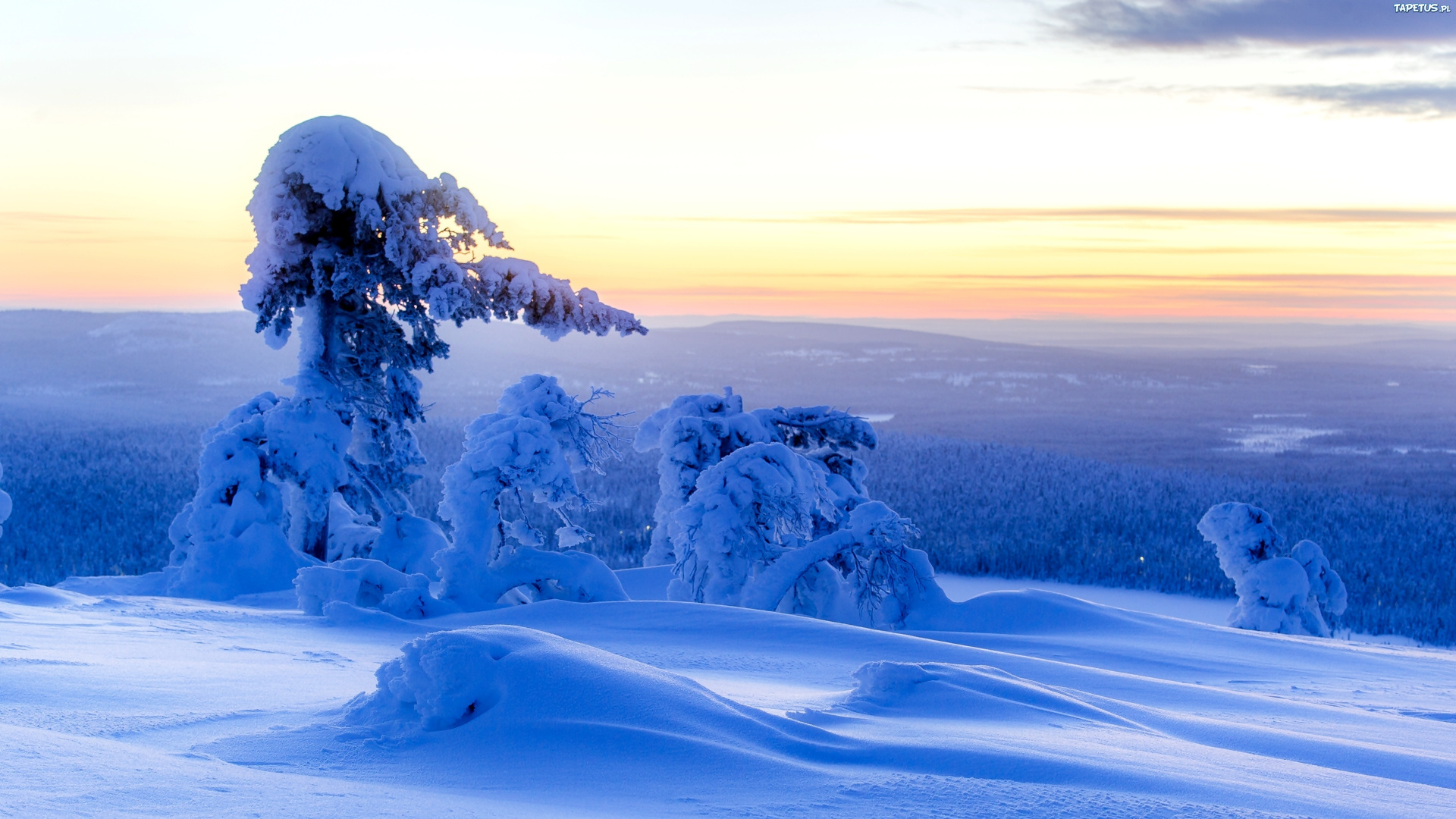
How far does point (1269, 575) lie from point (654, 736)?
610 inches

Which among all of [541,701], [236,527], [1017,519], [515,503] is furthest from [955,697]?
[1017,519]

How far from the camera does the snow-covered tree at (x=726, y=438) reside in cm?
1577

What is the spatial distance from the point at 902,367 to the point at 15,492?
9792 cm

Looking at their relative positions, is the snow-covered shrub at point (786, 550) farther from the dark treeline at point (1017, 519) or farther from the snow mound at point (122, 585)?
the dark treeline at point (1017, 519)

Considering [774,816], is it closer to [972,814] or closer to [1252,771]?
[972,814]

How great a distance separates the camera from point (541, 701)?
4.88 m

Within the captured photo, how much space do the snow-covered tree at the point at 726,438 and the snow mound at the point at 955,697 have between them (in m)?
8.92

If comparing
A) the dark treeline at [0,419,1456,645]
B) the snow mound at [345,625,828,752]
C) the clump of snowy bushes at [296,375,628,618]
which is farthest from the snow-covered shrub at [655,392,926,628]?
the dark treeline at [0,419,1456,645]

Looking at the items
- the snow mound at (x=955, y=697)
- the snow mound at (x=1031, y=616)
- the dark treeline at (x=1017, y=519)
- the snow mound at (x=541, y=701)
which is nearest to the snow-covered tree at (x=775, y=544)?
the snow mound at (x=1031, y=616)

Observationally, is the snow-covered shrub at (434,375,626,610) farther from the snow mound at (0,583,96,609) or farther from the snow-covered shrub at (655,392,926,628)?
the snow mound at (0,583,96,609)

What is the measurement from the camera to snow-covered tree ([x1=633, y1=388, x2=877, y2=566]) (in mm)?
15773

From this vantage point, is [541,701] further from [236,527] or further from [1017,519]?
[1017,519]

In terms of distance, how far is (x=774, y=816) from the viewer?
3.89 metres


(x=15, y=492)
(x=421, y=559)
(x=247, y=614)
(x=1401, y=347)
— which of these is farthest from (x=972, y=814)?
(x=1401, y=347)
